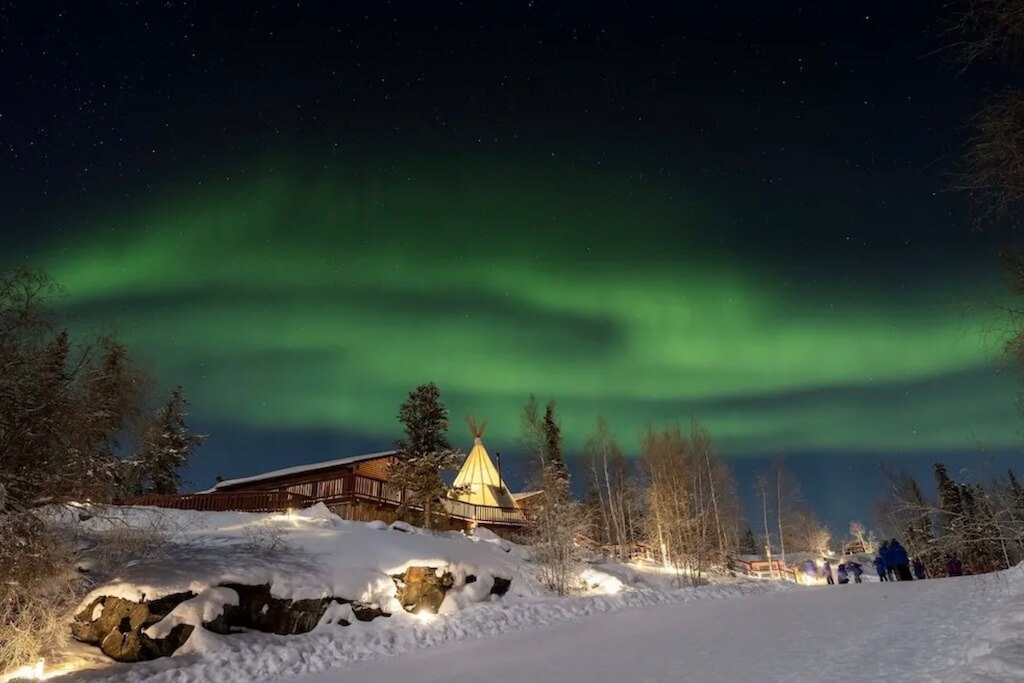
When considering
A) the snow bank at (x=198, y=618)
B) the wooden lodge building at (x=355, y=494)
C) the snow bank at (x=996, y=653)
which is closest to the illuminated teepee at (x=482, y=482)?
the wooden lodge building at (x=355, y=494)

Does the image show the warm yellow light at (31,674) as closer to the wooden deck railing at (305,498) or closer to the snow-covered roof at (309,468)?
the wooden deck railing at (305,498)

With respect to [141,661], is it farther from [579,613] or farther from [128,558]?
[579,613]

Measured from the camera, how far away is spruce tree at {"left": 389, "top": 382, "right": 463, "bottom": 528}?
98.8 feet

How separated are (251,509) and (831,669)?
937 inches

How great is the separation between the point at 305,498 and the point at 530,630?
14.4 m

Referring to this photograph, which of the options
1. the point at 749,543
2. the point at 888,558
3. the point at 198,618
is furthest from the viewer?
the point at 749,543

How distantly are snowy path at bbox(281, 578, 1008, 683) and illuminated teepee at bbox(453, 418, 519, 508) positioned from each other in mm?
24086

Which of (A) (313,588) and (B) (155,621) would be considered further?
(A) (313,588)

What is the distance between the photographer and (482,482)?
4228 cm

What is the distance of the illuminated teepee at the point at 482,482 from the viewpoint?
1615 inches

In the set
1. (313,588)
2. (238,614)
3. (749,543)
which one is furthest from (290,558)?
(749,543)

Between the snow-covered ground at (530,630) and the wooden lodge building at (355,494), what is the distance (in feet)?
12.0

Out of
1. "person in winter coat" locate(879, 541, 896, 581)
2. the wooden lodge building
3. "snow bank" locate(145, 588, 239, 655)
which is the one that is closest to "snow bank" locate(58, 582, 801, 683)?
"snow bank" locate(145, 588, 239, 655)

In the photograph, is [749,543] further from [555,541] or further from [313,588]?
[313,588]
